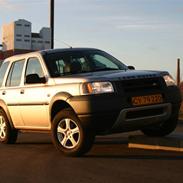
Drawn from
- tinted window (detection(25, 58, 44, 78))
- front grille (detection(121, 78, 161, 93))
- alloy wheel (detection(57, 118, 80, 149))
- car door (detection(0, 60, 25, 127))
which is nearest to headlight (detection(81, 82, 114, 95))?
front grille (detection(121, 78, 161, 93))

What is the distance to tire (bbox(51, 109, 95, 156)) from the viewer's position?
8523 millimetres

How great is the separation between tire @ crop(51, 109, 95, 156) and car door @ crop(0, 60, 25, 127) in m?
1.48

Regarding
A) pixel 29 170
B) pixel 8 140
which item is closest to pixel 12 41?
pixel 8 140

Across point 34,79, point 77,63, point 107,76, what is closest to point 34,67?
point 34,79

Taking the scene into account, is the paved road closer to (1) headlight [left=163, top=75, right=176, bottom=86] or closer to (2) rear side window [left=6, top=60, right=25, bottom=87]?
(1) headlight [left=163, top=75, right=176, bottom=86]

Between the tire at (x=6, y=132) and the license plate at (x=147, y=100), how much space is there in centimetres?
329

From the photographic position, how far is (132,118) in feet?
28.1

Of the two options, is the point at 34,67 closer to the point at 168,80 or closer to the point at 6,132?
the point at 6,132

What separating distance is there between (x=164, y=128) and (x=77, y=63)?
1.91m

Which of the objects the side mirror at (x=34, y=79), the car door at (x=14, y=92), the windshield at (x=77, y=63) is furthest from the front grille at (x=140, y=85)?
the car door at (x=14, y=92)

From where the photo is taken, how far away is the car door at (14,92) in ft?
33.8

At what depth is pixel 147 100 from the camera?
339 inches

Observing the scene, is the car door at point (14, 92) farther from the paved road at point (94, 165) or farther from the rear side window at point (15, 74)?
the paved road at point (94, 165)

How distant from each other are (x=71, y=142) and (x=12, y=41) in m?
46.2
